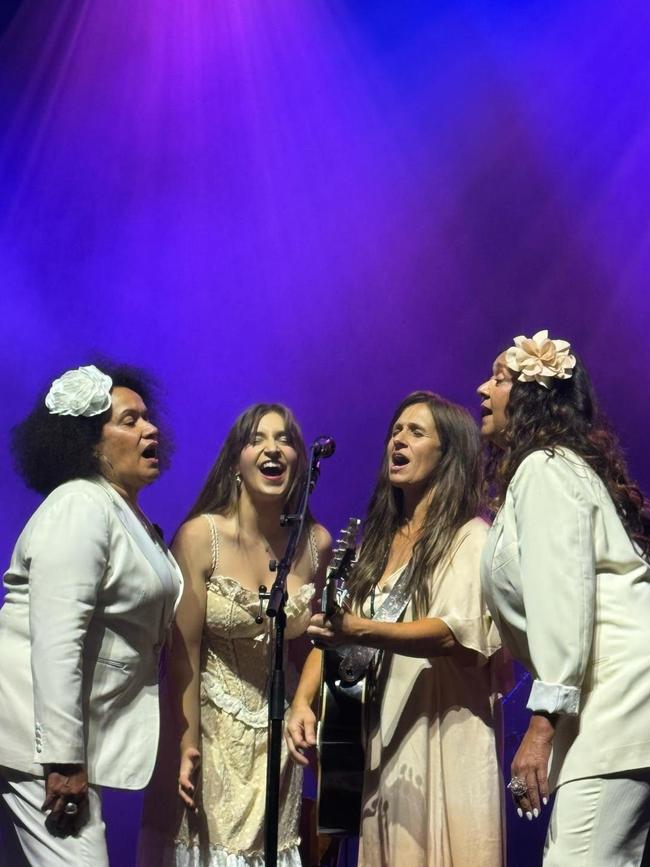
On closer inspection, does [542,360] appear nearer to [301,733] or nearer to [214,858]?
[301,733]

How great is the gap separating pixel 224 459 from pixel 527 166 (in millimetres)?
2216

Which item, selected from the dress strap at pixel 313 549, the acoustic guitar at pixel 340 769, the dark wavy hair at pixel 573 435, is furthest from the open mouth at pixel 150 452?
the dark wavy hair at pixel 573 435

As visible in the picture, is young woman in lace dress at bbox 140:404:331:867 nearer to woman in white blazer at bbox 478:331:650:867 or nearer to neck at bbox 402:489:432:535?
neck at bbox 402:489:432:535

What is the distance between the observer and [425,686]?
3764 millimetres

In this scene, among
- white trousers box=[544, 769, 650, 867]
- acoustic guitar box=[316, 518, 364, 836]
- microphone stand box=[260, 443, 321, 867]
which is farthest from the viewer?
acoustic guitar box=[316, 518, 364, 836]

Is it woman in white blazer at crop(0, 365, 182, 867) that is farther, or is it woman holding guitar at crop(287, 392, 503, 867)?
woman holding guitar at crop(287, 392, 503, 867)

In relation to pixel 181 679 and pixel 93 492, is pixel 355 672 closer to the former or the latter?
pixel 181 679

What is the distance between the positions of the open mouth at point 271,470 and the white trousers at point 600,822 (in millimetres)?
1904

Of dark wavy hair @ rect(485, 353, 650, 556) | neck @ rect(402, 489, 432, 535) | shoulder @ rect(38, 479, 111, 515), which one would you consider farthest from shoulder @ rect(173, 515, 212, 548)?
dark wavy hair @ rect(485, 353, 650, 556)

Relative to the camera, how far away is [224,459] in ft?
14.8

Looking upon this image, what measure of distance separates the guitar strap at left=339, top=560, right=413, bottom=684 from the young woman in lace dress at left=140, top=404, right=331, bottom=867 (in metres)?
Result: 0.42

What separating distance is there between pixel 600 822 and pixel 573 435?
102 cm

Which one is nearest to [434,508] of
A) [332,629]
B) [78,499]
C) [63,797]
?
[332,629]

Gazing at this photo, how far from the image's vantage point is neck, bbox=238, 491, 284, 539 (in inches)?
173
